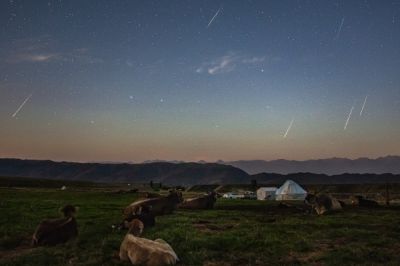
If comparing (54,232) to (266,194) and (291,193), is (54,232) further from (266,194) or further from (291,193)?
(266,194)

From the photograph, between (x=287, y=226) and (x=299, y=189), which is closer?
(x=287, y=226)

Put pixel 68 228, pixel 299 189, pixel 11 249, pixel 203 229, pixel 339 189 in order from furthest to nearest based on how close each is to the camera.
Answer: pixel 339 189, pixel 299 189, pixel 203 229, pixel 68 228, pixel 11 249

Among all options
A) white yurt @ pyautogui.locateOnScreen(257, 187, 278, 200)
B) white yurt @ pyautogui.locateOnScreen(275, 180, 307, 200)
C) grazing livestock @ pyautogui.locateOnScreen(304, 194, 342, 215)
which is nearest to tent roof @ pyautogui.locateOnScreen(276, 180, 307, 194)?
white yurt @ pyautogui.locateOnScreen(275, 180, 307, 200)

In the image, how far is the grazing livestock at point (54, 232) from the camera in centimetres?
1822

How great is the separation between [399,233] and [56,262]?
16.0 metres

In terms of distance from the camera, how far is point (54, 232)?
18.7 meters

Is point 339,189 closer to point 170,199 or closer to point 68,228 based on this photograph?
point 170,199

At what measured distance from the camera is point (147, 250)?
550 inches

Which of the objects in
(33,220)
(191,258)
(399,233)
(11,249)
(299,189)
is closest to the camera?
(191,258)

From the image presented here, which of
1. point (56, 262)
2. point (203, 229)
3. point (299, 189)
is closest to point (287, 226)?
point (203, 229)

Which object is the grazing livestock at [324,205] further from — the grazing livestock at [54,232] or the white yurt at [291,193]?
the white yurt at [291,193]

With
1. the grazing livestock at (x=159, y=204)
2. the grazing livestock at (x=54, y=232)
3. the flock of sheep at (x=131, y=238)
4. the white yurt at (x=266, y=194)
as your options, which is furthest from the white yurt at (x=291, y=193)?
the grazing livestock at (x=54, y=232)

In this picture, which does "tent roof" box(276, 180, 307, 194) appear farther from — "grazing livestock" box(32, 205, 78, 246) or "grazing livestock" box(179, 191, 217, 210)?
"grazing livestock" box(32, 205, 78, 246)

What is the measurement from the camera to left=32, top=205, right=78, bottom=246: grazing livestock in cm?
1822
